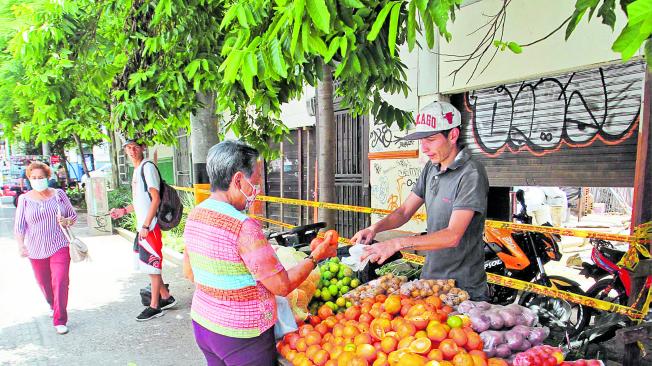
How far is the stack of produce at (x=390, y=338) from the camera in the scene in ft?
6.15

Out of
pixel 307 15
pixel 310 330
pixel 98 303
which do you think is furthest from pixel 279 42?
pixel 98 303

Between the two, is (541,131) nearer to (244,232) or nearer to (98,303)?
(244,232)

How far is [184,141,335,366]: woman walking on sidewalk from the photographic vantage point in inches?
79.7

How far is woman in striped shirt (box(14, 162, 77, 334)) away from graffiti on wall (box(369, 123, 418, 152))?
189 inches

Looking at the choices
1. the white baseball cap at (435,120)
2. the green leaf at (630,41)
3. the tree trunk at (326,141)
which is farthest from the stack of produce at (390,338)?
the tree trunk at (326,141)

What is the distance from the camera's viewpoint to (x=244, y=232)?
6.61 ft

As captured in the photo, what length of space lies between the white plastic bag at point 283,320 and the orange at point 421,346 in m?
0.78

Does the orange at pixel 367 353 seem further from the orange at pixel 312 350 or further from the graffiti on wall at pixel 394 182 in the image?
the graffiti on wall at pixel 394 182

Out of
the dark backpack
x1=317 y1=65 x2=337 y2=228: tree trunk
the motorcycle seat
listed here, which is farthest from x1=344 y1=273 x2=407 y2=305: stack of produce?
the dark backpack

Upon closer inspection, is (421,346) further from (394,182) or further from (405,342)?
(394,182)

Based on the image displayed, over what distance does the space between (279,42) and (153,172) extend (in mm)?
3256

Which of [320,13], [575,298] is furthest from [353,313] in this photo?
[575,298]

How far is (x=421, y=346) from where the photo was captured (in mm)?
1878

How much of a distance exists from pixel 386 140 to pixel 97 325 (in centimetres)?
504
